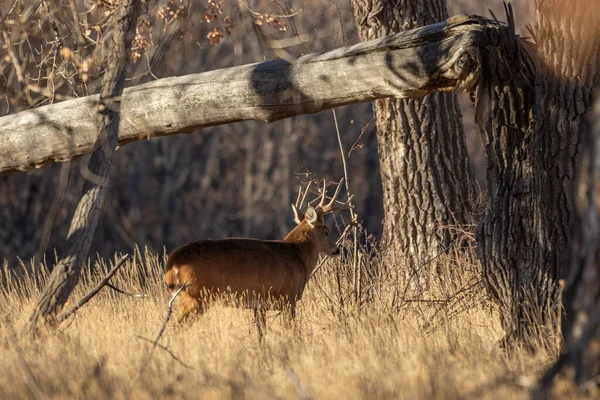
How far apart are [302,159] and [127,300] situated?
2242cm

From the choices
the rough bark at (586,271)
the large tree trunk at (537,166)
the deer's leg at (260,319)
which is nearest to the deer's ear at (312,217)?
the deer's leg at (260,319)

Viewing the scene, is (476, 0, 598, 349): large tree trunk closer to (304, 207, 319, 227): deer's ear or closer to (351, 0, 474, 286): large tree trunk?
(351, 0, 474, 286): large tree trunk

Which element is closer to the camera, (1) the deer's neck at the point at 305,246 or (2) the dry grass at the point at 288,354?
(2) the dry grass at the point at 288,354

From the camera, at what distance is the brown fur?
27.7 ft

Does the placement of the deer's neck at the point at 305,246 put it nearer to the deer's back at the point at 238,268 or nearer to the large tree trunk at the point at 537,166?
the deer's back at the point at 238,268

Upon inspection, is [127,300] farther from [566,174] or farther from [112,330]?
[566,174]

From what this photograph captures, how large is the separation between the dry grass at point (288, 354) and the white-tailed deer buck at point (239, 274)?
22 centimetres

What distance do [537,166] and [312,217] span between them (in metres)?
3.70

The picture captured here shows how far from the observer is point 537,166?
686cm

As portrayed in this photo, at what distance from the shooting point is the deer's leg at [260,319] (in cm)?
815

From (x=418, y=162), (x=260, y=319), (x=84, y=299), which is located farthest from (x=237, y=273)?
(x=418, y=162)

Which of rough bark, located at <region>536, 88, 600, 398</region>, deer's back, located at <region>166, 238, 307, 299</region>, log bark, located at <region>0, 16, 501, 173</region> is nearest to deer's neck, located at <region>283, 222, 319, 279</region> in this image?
deer's back, located at <region>166, 238, 307, 299</region>

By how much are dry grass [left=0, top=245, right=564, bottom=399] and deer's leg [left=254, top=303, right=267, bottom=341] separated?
0.24 ft

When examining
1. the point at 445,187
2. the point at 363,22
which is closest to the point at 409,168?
the point at 445,187
